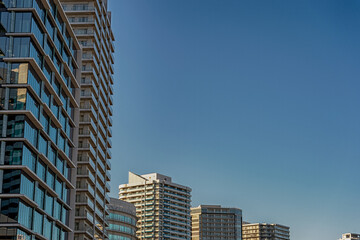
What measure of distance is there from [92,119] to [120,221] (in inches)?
2651

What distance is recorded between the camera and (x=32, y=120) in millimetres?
75375

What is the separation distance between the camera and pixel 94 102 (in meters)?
120

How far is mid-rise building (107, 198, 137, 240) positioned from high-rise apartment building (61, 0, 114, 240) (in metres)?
46.6

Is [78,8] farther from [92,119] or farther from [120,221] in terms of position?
[120,221]

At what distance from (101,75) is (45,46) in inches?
1839

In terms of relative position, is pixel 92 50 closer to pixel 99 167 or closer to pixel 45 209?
pixel 99 167

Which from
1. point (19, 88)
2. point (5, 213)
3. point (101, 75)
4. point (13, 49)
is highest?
point (101, 75)

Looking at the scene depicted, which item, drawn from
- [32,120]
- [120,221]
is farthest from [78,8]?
[120,221]

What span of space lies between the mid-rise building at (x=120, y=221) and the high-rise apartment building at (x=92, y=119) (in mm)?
46566

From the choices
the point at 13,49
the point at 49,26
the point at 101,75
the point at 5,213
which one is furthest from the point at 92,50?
the point at 5,213

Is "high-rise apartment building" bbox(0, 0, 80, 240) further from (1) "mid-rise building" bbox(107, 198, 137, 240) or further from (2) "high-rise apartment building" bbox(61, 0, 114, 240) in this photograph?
(1) "mid-rise building" bbox(107, 198, 137, 240)

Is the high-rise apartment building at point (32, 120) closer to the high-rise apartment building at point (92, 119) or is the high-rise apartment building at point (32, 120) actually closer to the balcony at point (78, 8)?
the high-rise apartment building at point (92, 119)

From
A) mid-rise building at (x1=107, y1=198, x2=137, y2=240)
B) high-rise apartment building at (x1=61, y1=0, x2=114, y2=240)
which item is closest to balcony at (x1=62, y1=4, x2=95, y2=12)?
high-rise apartment building at (x1=61, y1=0, x2=114, y2=240)

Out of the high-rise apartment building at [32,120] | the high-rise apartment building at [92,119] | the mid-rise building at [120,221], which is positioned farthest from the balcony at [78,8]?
the mid-rise building at [120,221]
